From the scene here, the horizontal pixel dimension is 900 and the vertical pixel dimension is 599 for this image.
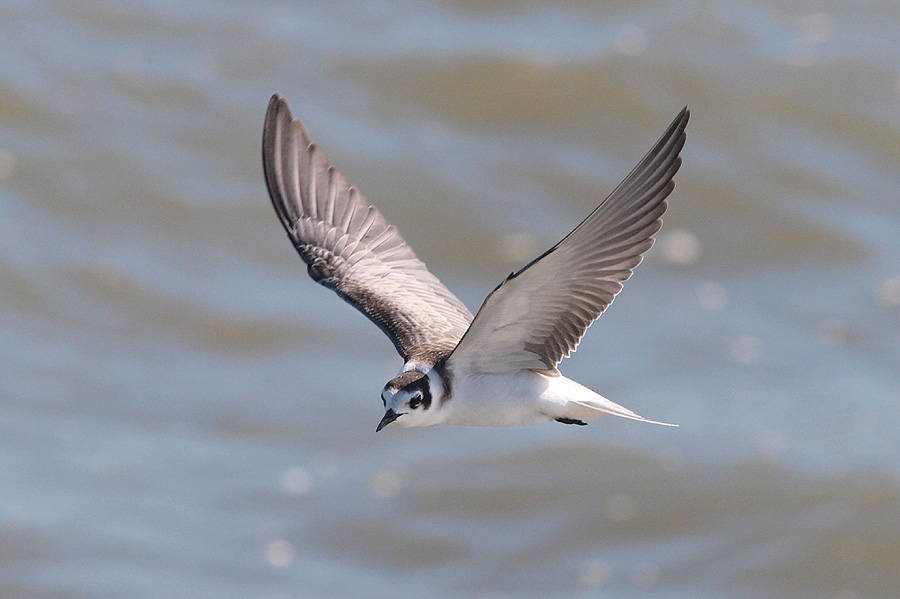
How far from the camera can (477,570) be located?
620 inches

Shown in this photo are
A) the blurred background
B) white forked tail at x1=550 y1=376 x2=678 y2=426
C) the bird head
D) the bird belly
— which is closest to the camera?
the bird head

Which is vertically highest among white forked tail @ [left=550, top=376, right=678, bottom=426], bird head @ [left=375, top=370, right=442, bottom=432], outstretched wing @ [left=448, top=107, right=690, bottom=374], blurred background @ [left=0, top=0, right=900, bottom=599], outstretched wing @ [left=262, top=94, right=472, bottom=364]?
blurred background @ [left=0, top=0, right=900, bottom=599]

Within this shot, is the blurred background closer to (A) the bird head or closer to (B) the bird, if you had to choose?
(B) the bird

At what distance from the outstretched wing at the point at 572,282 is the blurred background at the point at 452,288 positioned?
9.43m

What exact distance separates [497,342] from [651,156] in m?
1.06

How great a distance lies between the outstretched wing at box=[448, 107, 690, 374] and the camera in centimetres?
590

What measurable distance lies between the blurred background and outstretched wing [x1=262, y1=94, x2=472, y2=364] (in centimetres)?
819

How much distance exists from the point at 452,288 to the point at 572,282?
10.6 meters

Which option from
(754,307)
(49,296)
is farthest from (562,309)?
(49,296)

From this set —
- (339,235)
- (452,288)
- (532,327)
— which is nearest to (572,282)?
(532,327)

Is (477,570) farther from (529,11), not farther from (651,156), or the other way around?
(651,156)

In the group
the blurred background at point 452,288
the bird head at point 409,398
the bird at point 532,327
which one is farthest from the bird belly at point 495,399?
the blurred background at point 452,288

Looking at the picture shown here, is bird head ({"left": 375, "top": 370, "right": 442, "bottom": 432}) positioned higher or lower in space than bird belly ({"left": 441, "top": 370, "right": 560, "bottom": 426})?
lower

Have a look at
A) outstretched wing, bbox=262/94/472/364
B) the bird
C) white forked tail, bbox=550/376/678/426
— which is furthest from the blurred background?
white forked tail, bbox=550/376/678/426
